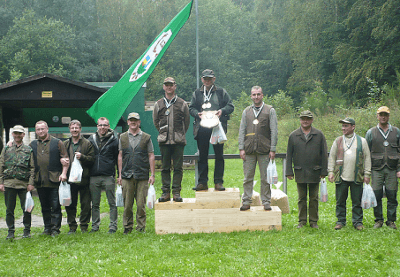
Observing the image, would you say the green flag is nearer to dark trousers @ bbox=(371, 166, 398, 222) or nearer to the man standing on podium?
the man standing on podium

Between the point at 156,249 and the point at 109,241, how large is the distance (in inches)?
35.7

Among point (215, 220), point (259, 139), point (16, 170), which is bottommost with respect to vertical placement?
point (215, 220)

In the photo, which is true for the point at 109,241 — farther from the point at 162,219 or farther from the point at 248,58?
the point at 248,58

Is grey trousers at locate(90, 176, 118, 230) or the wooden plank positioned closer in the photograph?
the wooden plank

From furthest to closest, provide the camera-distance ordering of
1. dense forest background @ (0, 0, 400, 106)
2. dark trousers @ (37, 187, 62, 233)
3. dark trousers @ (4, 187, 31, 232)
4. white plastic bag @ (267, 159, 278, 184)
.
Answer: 1. dense forest background @ (0, 0, 400, 106)
2. dark trousers @ (37, 187, 62, 233)
3. dark trousers @ (4, 187, 31, 232)
4. white plastic bag @ (267, 159, 278, 184)

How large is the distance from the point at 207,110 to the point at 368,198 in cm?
286

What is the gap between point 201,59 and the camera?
5056 centimetres

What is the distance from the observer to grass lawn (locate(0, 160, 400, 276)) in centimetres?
531

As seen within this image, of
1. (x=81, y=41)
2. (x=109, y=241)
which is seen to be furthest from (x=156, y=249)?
(x=81, y=41)

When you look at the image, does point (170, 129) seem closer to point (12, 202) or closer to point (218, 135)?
point (218, 135)

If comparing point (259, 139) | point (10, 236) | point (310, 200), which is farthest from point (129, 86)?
point (310, 200)

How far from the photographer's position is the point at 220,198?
7.12 metres

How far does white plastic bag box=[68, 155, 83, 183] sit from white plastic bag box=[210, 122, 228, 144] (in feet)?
7.17

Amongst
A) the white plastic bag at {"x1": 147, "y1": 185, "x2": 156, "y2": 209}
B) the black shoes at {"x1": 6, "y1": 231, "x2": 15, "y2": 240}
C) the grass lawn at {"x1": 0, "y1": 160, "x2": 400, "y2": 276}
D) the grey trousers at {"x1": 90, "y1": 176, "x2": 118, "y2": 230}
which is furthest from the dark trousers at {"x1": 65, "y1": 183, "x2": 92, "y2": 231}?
the white plastic bag at {"x1": 147, "y1": 185, "x2": 156, "y2": 209}
